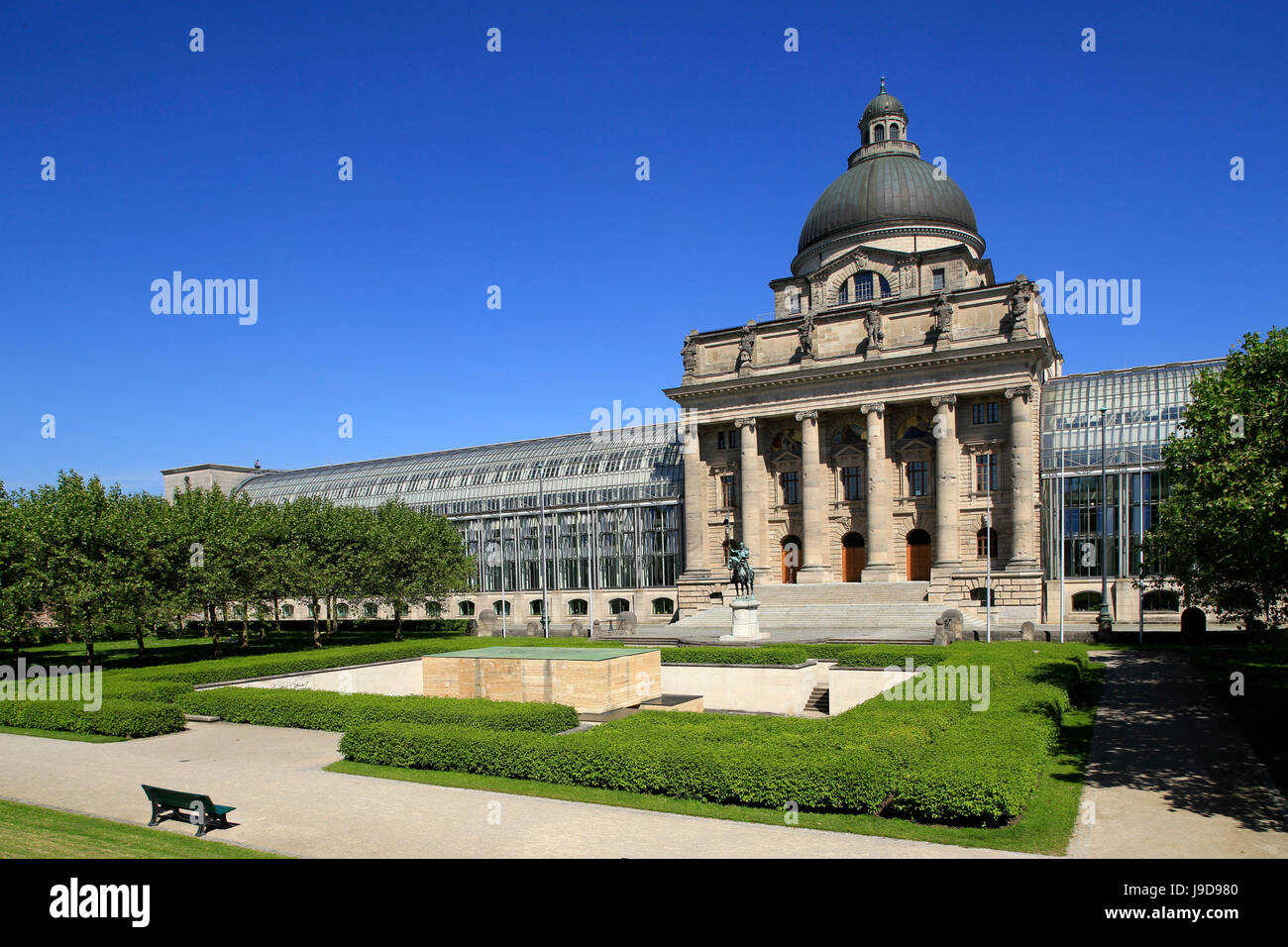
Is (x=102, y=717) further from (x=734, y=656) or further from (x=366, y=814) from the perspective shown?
(x=734, y=656)

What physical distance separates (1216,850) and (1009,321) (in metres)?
46.3

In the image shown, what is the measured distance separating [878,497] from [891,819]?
4431 cm

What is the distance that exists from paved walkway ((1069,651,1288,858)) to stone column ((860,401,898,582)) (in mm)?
29216

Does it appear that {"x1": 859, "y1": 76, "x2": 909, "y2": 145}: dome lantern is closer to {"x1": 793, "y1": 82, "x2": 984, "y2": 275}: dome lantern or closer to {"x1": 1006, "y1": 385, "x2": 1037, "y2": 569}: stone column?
{"x1": 793, "y1": 82, "x2": 984, "y2": 275}: dome lantern

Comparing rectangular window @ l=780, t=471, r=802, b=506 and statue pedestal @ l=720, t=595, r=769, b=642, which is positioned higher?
rectangular window @ l=780, t=471, r=802, b=506

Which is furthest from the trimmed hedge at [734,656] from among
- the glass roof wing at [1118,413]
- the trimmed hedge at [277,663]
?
the glass roof wing at [1118,413]

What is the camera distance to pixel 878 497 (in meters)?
58.1

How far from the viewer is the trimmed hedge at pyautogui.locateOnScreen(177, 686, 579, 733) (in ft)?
73.2

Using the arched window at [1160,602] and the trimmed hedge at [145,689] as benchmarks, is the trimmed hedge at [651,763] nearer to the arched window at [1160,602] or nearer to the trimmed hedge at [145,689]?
the trimmed hedge at [145,689]

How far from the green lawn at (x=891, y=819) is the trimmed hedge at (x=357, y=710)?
6.95ft

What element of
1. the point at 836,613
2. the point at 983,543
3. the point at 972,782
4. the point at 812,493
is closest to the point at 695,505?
the point at 812,493
